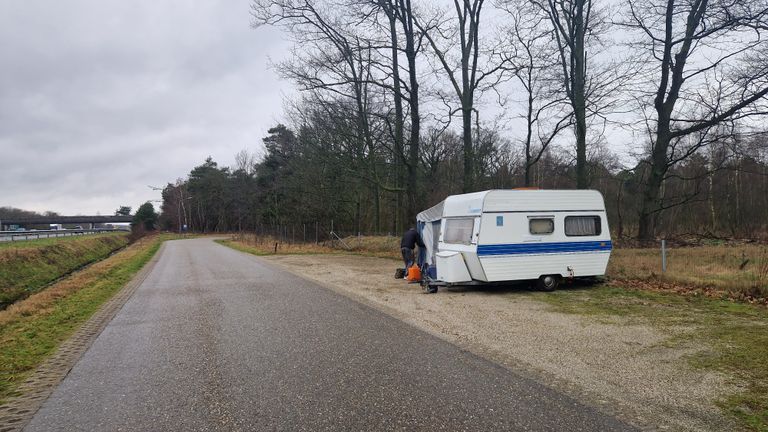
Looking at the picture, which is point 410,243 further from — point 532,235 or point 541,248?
point 541,248

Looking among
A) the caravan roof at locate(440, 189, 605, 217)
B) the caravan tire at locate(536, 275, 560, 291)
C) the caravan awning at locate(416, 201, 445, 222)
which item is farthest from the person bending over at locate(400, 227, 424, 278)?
the caravan tire at locate(536, 275, 560, 291)

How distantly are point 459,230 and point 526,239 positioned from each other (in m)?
1.74

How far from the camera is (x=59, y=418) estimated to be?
14.7 feet

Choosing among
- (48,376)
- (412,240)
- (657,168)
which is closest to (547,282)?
(412,240)

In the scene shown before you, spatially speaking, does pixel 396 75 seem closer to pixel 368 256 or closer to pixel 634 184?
pixel 368 256

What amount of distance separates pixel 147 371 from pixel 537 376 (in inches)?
181

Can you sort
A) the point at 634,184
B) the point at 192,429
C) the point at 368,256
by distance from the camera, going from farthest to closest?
the point at 634,184 → the point at 368,256 → the point at 192,429

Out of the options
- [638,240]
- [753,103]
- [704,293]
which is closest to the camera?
[704,293]

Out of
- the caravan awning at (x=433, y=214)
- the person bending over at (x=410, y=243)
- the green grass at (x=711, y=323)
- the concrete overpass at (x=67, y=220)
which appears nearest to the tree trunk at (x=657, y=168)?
the green grass at (x=711, y=323)

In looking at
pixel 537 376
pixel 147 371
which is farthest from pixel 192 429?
pixel 537 376

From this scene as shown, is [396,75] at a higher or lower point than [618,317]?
higher

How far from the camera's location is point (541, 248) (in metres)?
12.2

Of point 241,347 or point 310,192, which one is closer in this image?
point 241,347

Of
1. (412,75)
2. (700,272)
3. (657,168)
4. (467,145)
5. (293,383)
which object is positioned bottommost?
(293,383)
